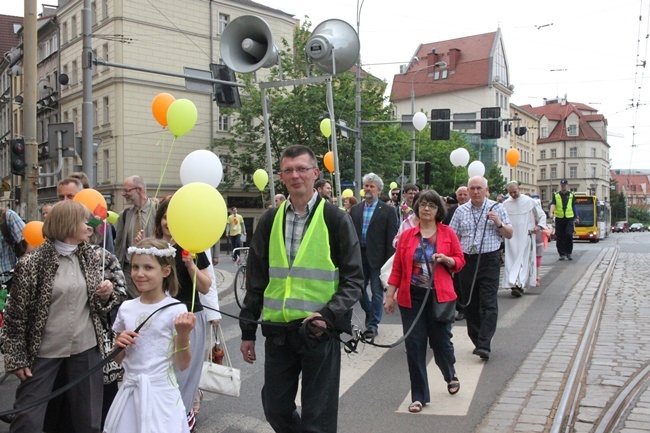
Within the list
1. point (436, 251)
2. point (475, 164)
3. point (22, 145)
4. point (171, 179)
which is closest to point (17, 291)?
point (436, 251)

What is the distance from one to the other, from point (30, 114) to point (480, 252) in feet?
25.8

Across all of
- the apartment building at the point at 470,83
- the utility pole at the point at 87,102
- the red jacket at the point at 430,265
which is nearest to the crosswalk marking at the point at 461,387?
the red jacket at the point at 430,265

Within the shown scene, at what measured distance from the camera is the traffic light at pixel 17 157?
11.7 meters

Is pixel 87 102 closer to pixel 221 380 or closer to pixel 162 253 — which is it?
pixel 221 380

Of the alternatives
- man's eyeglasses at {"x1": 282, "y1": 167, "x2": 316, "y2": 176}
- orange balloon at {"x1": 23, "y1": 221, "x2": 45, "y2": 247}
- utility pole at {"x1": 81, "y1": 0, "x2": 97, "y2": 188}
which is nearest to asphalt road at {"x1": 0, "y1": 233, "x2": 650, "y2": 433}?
orange balloon at {"x1": 23, "y1": 221, "x2": 45, "y2": 247}

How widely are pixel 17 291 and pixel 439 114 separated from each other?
2365 centimetres

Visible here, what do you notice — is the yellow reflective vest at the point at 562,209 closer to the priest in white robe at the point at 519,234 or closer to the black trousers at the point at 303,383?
the priest in white robe at the point at 519,234

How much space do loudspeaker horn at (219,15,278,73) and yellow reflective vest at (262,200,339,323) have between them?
346 centimetres

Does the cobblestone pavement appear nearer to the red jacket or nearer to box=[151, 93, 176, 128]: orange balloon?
the red jacket

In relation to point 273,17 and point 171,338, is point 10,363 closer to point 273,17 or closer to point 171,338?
point 171,338

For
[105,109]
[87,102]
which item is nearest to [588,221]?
[105,109]

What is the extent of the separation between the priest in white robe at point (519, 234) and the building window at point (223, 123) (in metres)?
30.9

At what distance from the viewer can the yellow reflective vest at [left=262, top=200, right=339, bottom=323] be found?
3801 mm

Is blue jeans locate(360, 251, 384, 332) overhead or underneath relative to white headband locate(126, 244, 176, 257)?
underneath
